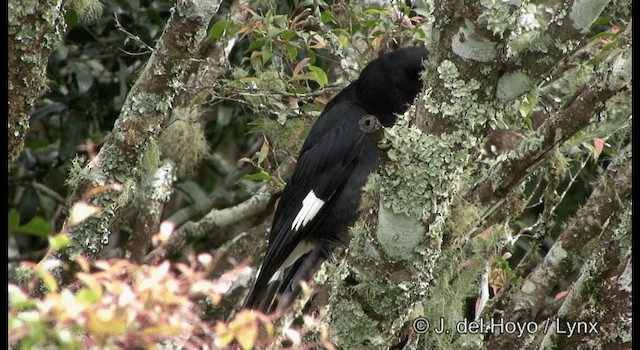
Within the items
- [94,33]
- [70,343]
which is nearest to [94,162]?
[70,343]

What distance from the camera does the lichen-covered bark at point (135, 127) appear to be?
2414 mm

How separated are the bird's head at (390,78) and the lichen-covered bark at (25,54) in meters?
1.41

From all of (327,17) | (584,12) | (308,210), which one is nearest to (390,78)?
(327,17)

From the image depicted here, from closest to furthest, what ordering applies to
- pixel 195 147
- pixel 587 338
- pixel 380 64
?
1. pixel 587 338
2. pixel 380 64
3. pixel 195 147

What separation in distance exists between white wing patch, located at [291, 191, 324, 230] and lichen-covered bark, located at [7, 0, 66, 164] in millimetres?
1226

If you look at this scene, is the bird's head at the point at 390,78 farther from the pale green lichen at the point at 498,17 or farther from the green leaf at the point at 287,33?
the pale green lichen at the point at 498,17

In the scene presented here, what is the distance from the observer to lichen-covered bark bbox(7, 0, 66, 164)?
2.07 m

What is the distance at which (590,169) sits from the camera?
14.1 feet

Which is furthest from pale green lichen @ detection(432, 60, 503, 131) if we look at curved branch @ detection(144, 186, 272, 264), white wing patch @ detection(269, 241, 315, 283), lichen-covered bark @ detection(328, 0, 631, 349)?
curved branch @ detection(144, 186, 272, 264)

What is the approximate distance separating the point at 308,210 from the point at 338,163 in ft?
0.70

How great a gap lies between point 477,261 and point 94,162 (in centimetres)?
114

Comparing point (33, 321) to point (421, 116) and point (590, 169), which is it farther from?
point (590, 169)

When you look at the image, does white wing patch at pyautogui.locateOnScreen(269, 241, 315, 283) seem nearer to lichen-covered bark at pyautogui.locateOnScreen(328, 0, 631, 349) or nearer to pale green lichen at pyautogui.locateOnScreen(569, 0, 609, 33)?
lichen-covered bark at pyautogui.locateOnScreen(328, 0, 631, 349)

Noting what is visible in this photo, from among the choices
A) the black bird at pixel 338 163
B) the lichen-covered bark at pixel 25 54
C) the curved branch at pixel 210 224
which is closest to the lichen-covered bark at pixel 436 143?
the lichen-covered bark at pixel 25 54
